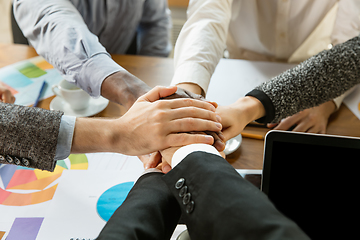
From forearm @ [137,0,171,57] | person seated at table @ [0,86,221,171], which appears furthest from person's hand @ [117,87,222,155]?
forearm @ [137,0,171,57]

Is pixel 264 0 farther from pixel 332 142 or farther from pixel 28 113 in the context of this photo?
pixel 28 113

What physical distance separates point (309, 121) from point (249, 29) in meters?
0.63

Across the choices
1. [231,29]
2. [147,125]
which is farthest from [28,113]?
[231,29]

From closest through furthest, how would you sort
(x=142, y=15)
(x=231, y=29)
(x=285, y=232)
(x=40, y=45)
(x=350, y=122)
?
(x=285, y=232)
(x=350, y=122)
(x=40, y=45)
(x=231, y=29)
(x=142, y=15)

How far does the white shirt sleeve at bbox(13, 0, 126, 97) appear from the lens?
0.92 metres

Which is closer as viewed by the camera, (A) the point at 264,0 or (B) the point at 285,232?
(B) the point at 285,232

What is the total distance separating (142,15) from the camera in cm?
176

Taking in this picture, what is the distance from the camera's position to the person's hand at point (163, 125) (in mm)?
674

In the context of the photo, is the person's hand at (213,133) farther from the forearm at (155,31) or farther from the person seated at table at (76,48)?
the forearm at (155,31)

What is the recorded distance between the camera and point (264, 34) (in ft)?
4.39

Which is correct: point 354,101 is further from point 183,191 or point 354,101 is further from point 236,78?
point 183,191

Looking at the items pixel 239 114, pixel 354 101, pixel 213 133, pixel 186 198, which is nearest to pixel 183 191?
pixel 186 198

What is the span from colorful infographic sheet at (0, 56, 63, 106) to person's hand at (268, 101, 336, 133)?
80cm

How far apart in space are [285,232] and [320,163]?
0.23 metres
